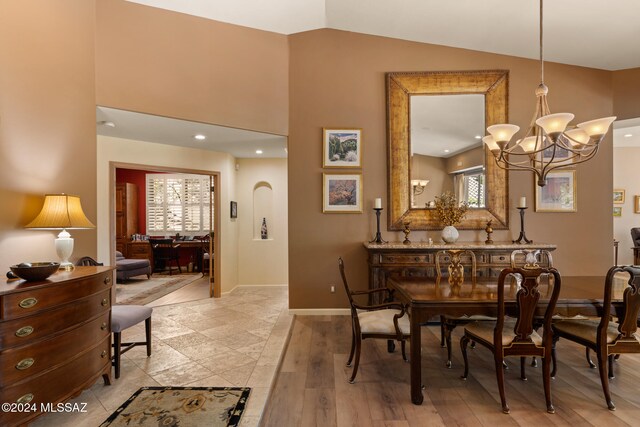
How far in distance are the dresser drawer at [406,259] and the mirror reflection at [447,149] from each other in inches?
30.3

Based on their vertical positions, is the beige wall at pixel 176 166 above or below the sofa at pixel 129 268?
above

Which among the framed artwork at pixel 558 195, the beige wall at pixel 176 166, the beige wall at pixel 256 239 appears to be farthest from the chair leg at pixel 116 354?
the framed artwork at pixel 558 195

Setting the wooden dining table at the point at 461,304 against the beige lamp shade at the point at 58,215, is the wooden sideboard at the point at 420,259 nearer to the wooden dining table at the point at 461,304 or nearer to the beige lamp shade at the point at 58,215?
the wooden dining table at the point at 461,304

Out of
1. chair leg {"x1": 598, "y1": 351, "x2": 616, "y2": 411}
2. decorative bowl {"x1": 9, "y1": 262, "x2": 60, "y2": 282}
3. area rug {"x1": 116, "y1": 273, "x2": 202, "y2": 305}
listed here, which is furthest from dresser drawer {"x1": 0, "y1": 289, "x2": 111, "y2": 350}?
chair leg {"x1": 598, "y1": 351, "x2": 616, "y2": 411}

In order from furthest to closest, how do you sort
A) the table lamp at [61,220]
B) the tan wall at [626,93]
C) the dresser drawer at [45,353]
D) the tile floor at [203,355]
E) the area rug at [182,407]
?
the tan wall at [626,93], the table lamp at [61,220], the tile floor at [203,355], the area rug at [182,407], the dresser drawer at [45,353]

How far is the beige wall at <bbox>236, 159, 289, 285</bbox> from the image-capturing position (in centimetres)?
621

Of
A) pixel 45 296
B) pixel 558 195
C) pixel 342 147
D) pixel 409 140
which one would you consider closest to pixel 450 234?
pixel 409 140

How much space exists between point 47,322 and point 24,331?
119 millimetres

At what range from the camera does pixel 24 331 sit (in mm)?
1812

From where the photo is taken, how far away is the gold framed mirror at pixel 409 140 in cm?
436

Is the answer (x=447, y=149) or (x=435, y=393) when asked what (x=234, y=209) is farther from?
(x=435, y=393)

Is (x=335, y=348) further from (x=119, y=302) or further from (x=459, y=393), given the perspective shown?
(x=119, y=302)

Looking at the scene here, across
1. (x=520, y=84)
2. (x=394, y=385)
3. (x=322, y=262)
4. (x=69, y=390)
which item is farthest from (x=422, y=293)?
(x=520, y=84)

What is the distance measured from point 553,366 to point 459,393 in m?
0.94
